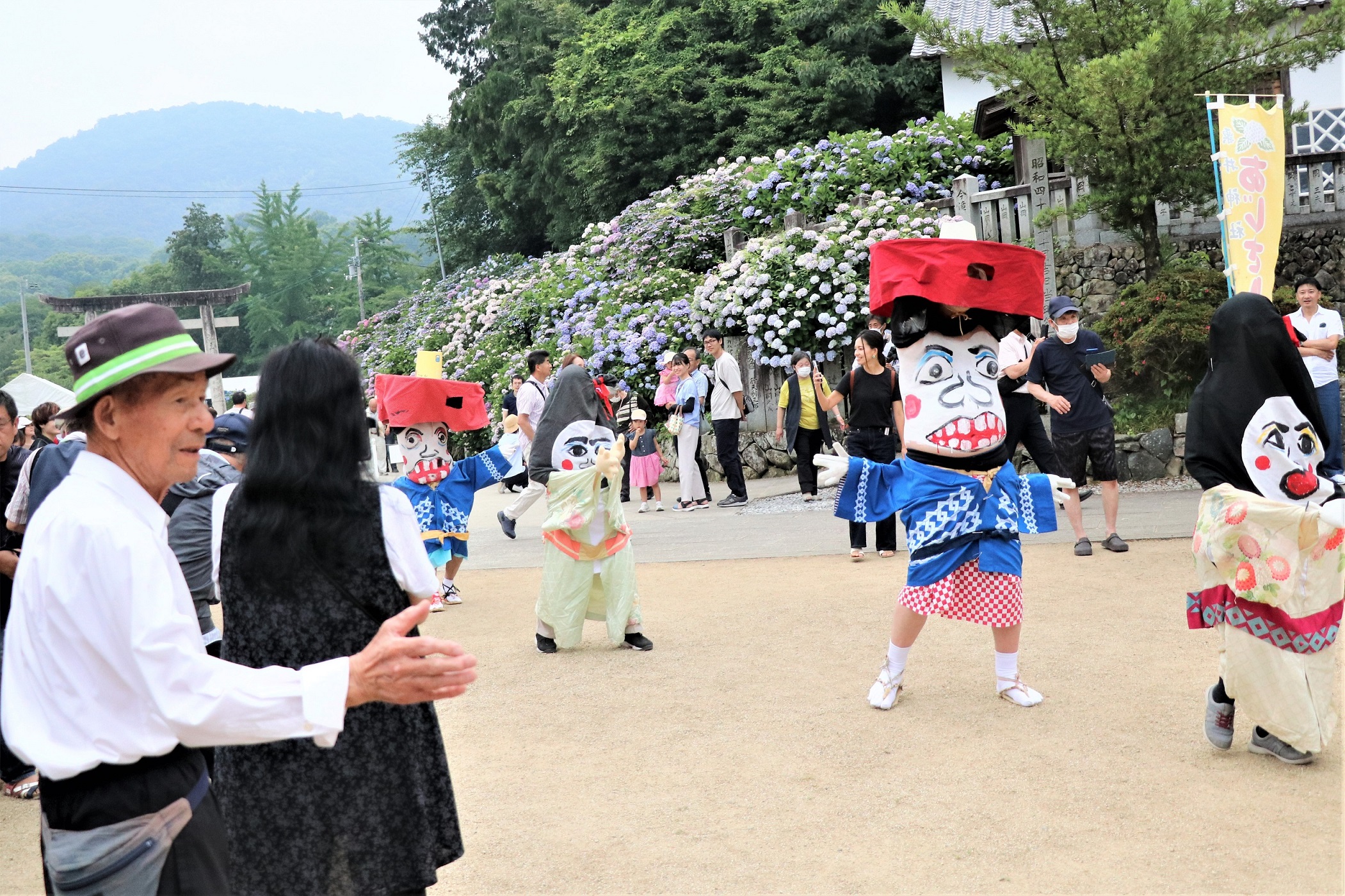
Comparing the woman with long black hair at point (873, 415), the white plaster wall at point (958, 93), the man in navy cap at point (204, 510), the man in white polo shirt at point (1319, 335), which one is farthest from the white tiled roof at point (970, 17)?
the man in navy cap at point (204, 510)

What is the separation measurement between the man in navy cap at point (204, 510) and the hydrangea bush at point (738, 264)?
1054 cm

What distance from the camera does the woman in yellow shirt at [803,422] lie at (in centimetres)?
1212

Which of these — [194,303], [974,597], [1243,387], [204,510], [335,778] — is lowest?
[974,597]

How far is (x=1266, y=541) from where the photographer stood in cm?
434

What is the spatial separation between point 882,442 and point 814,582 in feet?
5.36

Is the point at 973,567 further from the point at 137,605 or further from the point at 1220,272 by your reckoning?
the point at 1220,272

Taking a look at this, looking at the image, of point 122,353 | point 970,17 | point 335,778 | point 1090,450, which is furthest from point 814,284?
point 122,353

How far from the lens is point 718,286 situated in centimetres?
1666

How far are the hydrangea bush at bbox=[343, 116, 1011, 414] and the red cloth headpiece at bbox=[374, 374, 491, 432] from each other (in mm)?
7139

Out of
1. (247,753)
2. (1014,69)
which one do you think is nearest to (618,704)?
(247,753)

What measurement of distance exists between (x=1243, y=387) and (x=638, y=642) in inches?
150

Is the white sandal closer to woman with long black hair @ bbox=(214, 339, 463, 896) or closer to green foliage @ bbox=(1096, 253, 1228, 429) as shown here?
woman with long black hair @ bbox=(214, 339, 463, 896)

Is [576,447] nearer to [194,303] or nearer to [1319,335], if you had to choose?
[1319,335]

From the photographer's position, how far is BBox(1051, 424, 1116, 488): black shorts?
849 cm
